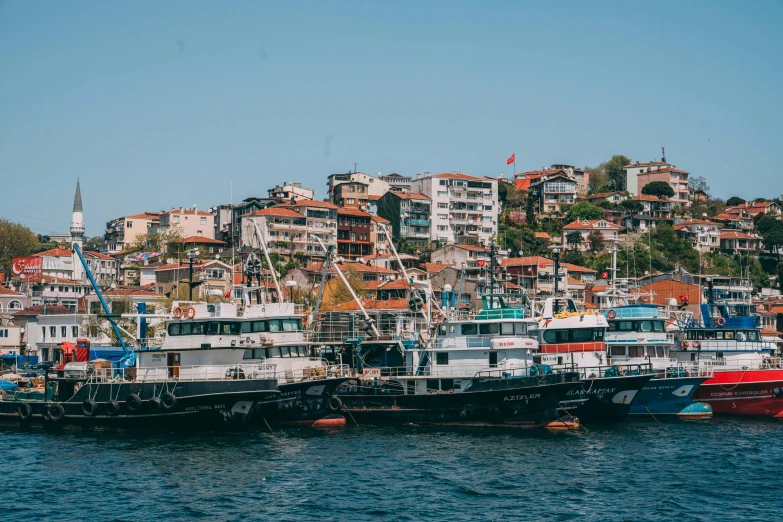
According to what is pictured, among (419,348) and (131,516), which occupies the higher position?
(419,348)

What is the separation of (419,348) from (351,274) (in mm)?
40195

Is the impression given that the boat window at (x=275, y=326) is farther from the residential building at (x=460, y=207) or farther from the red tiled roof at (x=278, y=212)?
the residential building at (x=460, y=207)

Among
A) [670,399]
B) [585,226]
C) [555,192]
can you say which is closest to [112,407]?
[670,399]

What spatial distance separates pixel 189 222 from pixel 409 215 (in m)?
30.3

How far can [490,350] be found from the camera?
145 feet

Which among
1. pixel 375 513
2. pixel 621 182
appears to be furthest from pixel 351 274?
pixel 621 182

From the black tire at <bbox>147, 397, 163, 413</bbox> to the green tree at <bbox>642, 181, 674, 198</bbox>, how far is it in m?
113

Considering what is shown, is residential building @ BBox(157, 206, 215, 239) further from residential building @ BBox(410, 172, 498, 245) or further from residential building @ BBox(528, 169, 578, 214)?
residential building @ BBox(528, 169, 578, 214)

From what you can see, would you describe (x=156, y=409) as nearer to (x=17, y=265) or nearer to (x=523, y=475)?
(x=523, y=475)

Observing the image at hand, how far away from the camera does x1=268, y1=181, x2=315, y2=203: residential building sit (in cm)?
12095

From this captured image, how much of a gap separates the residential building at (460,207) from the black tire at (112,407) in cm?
8419

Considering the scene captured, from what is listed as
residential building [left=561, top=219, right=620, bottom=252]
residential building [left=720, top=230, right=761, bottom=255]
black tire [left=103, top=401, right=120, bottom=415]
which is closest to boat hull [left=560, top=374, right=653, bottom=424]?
black tire [left=103, top=401, right=120, bottom=415]

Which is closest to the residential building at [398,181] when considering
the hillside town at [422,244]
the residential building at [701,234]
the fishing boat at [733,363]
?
the hillside town at [422,244]

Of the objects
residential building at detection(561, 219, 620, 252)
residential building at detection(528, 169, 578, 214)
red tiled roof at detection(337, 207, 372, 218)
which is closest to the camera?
red tiled roof at detection(337, 207, 372, 218)
